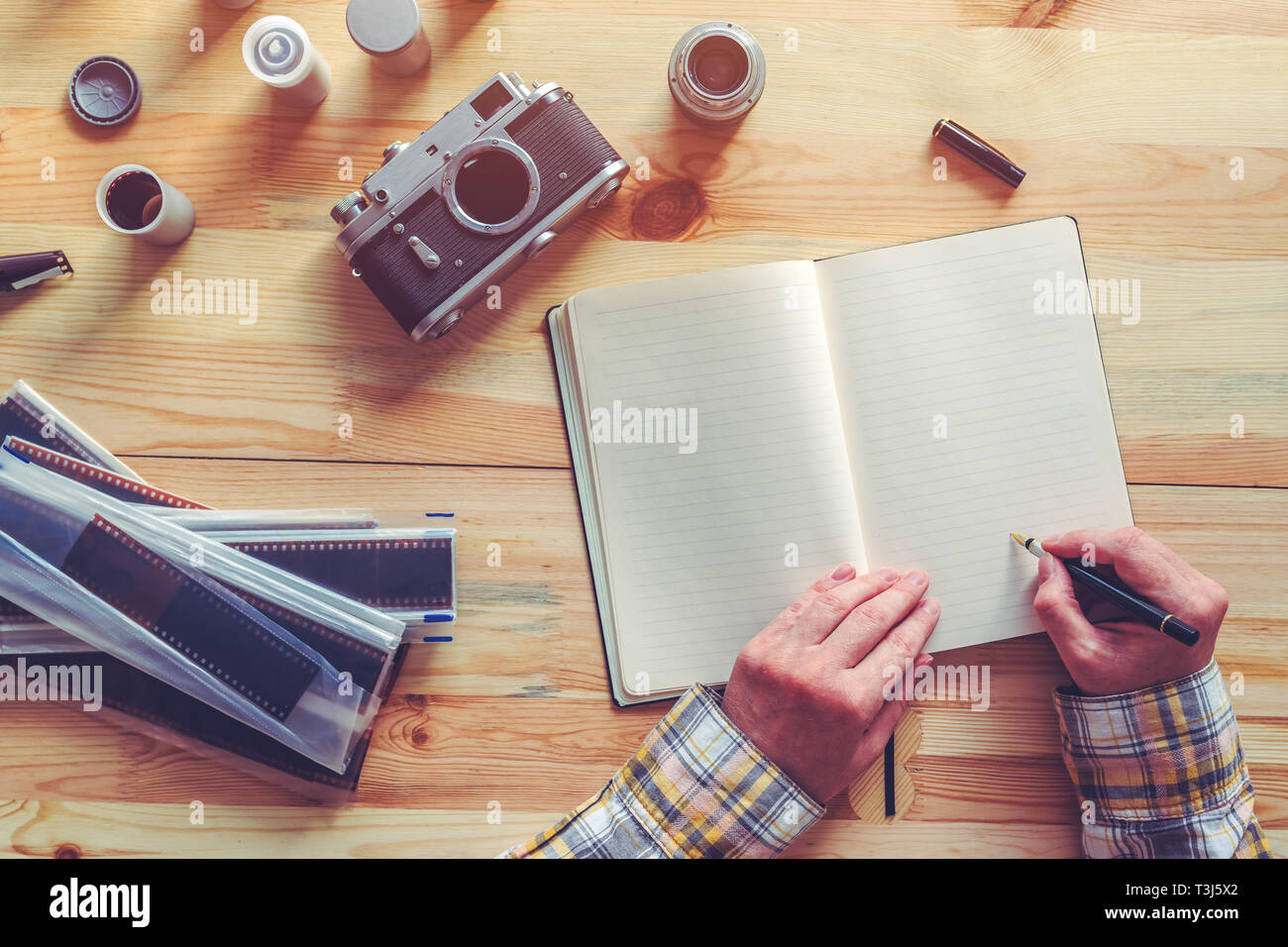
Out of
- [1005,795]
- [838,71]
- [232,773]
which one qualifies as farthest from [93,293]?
[1005,795]

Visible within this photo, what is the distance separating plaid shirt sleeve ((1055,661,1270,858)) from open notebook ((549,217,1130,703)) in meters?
0.13

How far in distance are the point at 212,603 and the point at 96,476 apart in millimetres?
185

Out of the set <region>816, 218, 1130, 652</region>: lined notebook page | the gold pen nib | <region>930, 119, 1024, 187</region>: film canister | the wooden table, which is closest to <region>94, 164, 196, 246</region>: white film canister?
the wooden table

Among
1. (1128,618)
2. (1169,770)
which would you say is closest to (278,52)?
(1128,618)

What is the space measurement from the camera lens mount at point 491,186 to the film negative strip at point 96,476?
16.1 inches

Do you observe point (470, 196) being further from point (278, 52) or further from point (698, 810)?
point (698, 810)

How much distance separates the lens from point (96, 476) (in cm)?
86

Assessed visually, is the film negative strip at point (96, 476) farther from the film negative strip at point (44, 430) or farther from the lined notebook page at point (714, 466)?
the lined notebook page at point (714, 466)

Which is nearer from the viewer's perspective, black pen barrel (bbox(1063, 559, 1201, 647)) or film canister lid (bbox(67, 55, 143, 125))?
black pen barrel (bbox(1063, 559, 1201, 647))

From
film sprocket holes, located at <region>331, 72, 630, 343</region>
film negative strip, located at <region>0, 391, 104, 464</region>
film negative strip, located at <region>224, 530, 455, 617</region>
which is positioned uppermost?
film sprocket holes, located at <region>331, 72, 630, 343</region>

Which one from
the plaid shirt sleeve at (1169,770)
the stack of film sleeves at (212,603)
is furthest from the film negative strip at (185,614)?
the plaid shirt sleeve at (1169,770)

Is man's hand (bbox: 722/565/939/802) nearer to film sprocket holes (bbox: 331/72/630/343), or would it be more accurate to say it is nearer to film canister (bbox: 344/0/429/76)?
film sprocket holes (bbox: 331/72/630/343)

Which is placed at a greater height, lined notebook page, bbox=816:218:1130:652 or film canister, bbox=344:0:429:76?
film canister, bbox=344:0:429:76

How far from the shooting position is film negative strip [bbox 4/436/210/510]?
852mm
